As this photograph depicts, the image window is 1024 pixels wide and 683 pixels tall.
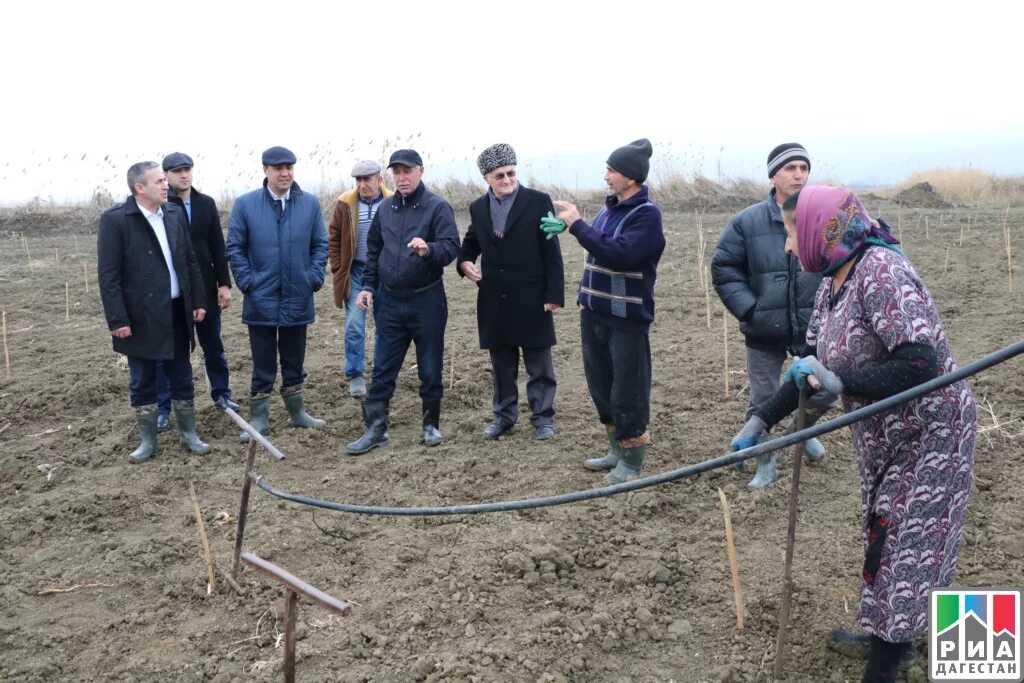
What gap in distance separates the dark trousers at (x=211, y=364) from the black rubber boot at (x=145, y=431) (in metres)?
0.50

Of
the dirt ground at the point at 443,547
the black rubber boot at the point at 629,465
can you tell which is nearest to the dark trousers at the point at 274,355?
the dirt ground at the point at 443,547

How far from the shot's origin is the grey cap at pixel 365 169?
6.13 meters

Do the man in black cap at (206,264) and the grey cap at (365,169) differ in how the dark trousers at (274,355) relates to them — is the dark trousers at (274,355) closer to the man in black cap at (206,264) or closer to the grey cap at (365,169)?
the man in black cap at (206,264)

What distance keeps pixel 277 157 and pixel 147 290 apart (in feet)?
3.62

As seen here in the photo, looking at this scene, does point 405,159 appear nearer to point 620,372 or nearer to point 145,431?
point 620,372

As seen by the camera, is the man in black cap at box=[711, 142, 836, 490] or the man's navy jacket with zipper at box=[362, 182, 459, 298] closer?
the man in black cap at box=[711, 142, 836, 490]

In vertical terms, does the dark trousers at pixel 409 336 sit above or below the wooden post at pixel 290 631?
above

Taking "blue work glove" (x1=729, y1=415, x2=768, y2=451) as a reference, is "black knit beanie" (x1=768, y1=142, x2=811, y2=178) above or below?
above

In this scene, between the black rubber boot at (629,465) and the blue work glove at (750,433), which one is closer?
the blue work glove at (750,433)

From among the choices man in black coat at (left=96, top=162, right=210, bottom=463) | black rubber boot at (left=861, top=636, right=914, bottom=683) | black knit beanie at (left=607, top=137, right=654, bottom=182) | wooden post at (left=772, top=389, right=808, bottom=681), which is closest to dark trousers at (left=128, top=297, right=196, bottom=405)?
man in black coat at (left=96, top=162, right=210, bottom=463)

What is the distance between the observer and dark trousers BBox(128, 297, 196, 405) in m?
5.34

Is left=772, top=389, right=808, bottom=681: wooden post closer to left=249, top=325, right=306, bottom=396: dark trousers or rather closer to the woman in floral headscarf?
the woman in floral headscarf

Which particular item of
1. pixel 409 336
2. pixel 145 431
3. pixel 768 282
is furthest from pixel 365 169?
pixel 768 282

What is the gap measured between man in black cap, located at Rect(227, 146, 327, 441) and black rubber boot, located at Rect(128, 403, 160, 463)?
55 cm
